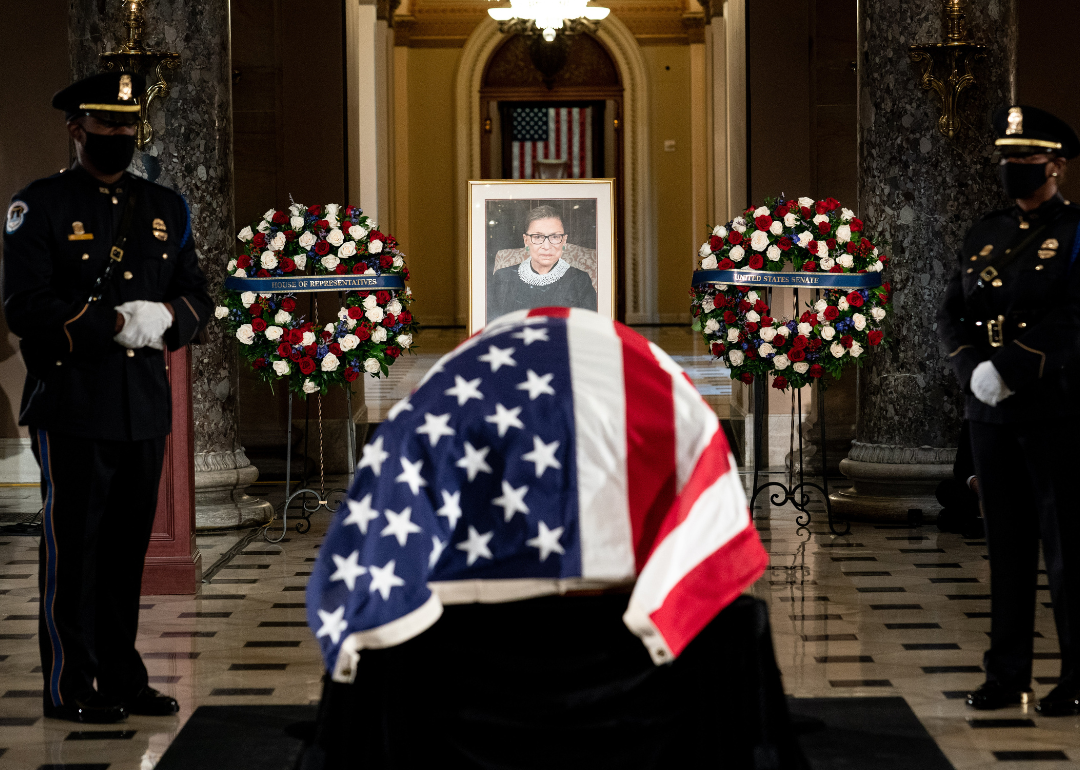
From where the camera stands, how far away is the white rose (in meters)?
6.91

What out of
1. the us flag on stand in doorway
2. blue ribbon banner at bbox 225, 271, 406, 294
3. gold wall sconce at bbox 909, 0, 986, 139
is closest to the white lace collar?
blue ribbon banner at bbox 225, 271, 406, 294

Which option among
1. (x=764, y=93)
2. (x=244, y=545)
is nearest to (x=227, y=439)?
(x=244, y=545)

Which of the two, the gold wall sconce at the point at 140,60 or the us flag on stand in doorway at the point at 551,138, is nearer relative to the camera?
the gold wall sconce at the point at 140,60

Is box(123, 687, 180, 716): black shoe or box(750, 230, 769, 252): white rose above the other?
box(750, 230, 769, 252): white rose

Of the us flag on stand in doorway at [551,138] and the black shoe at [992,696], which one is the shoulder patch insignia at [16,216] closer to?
the black shoe at [992,696]

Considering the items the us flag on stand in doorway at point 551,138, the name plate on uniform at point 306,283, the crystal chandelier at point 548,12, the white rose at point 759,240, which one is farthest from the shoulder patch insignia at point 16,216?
the us flag on stand in doorway at point 551,138

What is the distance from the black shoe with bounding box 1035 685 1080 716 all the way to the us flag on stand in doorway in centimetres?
1584

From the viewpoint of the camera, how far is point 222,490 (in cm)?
748

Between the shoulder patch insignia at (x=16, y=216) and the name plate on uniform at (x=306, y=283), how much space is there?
291cm

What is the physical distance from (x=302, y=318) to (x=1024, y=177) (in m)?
4.06

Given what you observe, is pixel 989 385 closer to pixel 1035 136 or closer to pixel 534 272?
pixel 1035 136

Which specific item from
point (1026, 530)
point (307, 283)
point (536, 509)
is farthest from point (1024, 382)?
point (307, 283)

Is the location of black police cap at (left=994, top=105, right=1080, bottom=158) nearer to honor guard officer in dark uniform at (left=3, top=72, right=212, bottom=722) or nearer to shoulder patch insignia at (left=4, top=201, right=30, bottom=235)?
honor guard officer in dark uniform at (left=3, top=72, right=212, bottom=722)

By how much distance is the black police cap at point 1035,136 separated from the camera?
13.1 feet
